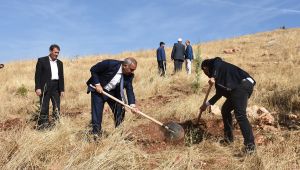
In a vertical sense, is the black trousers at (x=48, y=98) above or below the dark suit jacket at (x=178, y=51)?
below

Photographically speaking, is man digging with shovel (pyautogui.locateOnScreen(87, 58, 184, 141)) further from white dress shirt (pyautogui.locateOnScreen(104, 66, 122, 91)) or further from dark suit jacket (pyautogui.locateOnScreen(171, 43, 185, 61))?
dark suit jacket (pyautogui.locateOnScreen(171, 43, 185, 61))

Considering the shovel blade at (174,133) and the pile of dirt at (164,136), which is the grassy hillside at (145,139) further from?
the shovel blade at (174,133)

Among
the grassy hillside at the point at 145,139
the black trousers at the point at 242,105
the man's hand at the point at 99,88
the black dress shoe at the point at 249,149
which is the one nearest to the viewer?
the grassy hillside at the point at 145,139

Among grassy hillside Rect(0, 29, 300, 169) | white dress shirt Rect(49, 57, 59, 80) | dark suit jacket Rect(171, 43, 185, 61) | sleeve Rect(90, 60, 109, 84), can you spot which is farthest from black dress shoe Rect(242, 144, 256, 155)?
dark suit jacket Rect(171, 43, 185, 61)

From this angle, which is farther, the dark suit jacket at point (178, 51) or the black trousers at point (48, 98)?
the dark suit jacket at point (178, 51)

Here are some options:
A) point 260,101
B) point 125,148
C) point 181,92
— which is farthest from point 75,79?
point 125,148

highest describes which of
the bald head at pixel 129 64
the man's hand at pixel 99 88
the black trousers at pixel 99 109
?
the bald head at pixel 129 64

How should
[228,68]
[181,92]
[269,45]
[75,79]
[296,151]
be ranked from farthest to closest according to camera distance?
[269,45] → [75,79] → [181,92] → [228,68] → [296,151]

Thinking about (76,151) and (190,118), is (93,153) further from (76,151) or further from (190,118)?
(190,118)

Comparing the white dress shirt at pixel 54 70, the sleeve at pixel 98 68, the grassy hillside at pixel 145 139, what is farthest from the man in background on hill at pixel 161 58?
the sleeve at pixel 98 68

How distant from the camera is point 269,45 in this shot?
26.6m

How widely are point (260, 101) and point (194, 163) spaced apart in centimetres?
476

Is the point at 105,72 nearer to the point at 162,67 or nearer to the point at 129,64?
the point at 129,64

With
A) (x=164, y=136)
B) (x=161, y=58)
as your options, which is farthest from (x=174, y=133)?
(x=161, y=58)
